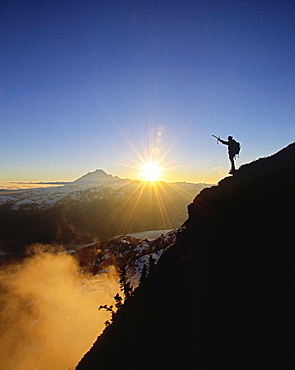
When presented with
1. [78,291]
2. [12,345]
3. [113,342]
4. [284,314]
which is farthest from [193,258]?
[78,291]

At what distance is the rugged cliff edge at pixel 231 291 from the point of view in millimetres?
10430

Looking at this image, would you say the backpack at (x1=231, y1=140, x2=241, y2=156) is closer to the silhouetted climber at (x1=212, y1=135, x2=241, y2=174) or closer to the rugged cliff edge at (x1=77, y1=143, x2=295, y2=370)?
the silhouetted climber at (x1=212, y1=135, x2=241, y2=174)

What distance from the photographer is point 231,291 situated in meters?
13.3

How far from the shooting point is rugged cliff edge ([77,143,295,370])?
34.2 ft

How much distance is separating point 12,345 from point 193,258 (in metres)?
86.4

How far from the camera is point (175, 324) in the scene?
1576cm

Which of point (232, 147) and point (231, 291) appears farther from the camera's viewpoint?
point (232, 147)

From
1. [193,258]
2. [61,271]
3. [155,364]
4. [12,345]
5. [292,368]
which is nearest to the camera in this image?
[292,368]

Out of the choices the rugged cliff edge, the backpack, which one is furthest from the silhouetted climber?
the rugged cliff edge

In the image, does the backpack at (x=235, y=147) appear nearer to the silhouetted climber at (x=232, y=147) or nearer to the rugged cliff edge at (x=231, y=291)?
the silhouetted climber at (x=232, y=147)

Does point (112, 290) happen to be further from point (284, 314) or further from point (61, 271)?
point (284, 314)

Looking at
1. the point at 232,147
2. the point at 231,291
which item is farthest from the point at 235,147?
the point at 231,291

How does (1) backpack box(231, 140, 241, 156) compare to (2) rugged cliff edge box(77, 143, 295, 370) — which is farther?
(1) backpack box(231, 140, 241, 156)

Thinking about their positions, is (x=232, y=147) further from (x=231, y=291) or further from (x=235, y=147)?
(x=231, y=291)
